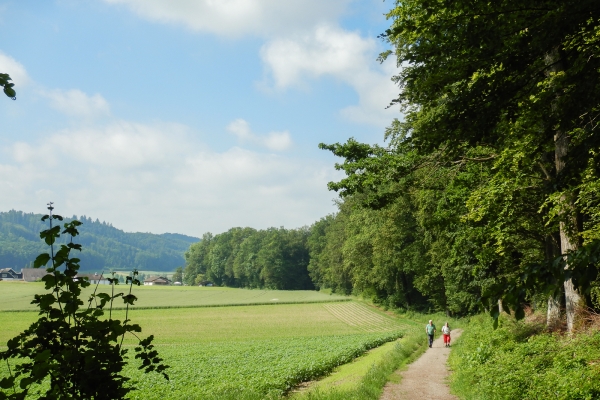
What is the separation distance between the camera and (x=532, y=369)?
36.1 ft

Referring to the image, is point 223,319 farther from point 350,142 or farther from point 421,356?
point 350,142

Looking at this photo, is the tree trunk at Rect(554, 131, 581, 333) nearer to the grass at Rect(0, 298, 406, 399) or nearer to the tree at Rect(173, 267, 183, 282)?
the grass at Rect(0, 298, 406, 399)

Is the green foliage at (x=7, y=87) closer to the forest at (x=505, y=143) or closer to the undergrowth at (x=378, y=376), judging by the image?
the forest at (x=505, y=143)

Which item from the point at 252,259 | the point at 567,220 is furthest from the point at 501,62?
the point at 252,259

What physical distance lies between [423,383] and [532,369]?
15.2ft

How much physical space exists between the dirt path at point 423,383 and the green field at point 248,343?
4.21 meters

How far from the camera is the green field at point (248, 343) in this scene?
1903 cm

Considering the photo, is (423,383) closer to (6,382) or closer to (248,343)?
(6,382)

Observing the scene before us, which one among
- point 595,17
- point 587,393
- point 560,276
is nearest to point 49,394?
point 560,276

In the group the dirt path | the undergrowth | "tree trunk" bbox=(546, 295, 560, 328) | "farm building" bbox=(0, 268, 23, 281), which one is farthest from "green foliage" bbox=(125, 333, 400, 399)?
"farm building" bbox=(0, 268, 23, 281)

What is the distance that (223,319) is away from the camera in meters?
60.6

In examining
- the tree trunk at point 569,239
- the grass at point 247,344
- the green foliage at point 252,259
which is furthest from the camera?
the green foliage at point 252,259

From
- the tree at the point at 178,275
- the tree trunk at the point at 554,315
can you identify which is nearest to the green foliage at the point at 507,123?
the tree trunk at the point at 554,315

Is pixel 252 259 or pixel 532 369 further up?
pixel 252 259
